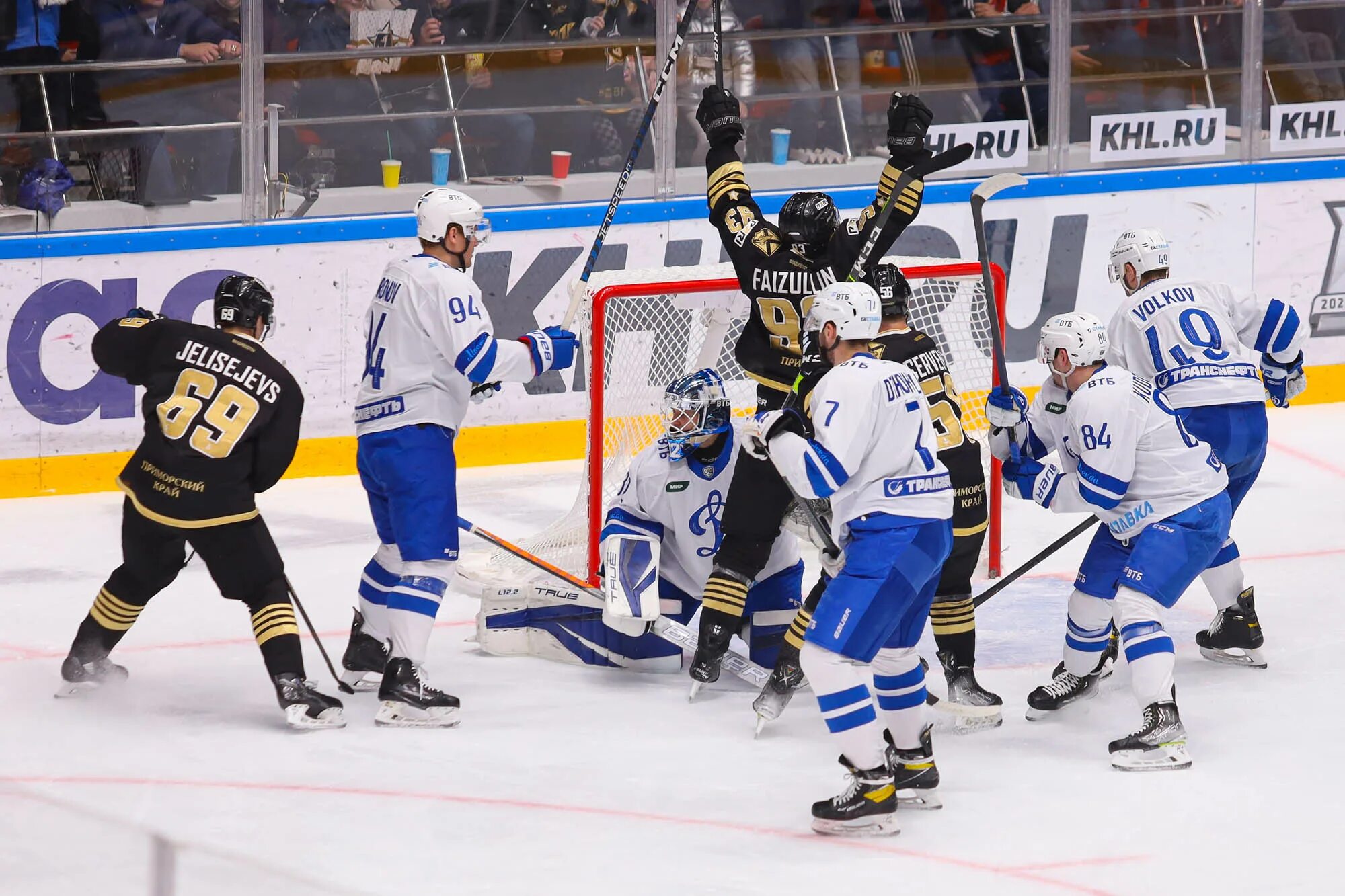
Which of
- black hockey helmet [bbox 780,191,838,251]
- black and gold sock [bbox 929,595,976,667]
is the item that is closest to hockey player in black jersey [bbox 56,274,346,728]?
black hockey helmet [bbox 780,191,838,251]

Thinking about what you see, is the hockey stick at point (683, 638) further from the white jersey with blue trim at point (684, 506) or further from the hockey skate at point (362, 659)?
the hockey skate at point (362, 659)

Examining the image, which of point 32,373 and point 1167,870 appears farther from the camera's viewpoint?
point 32,373

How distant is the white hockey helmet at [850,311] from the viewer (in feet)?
13.2

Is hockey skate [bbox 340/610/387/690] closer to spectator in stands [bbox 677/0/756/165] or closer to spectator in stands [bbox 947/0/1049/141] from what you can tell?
spectator in stands [bbox 677/0/756/165]

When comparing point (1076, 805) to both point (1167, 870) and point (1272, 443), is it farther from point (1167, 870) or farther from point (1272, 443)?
point (1272, 443)

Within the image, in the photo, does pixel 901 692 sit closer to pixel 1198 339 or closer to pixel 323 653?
pixel 323 653

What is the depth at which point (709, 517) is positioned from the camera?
5.16 m

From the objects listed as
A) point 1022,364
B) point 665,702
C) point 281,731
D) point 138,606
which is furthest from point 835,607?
point 1022,364

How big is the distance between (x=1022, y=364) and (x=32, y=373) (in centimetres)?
416

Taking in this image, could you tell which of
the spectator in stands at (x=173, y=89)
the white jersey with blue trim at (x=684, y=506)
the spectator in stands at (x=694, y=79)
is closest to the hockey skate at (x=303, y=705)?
the white jersey with blue trim at (x=684, y=506)

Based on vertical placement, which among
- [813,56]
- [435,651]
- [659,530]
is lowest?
[435,651]

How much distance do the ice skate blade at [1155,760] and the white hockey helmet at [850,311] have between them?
125 centimetres

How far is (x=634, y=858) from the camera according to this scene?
3881 millimetres

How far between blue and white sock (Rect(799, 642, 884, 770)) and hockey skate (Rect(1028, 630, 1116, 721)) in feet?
3.31
